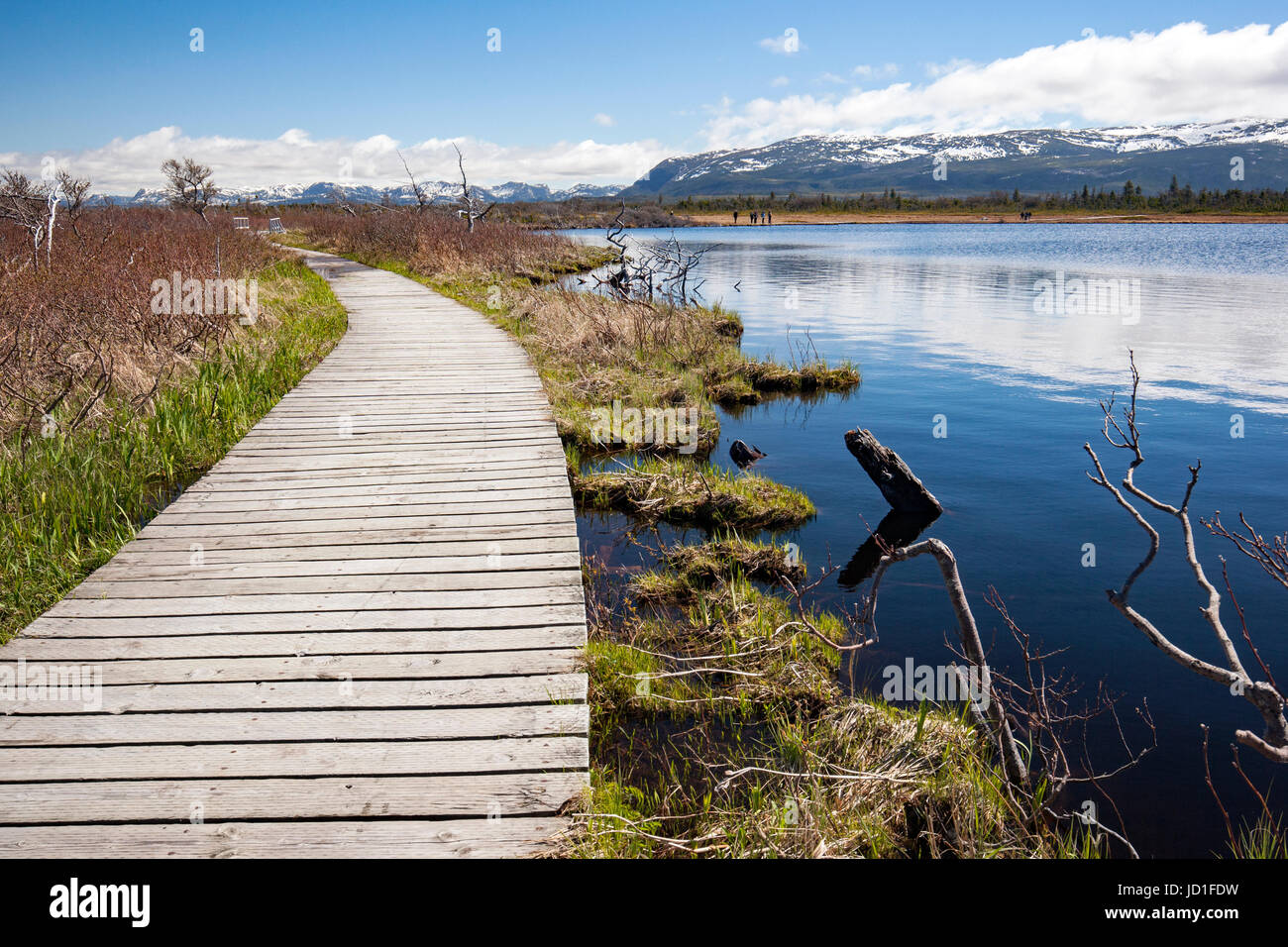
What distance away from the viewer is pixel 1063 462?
10.7 metres

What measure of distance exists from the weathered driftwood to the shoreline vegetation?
1158 mm

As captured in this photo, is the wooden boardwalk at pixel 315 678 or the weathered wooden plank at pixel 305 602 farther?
the weathered wooden plank at pixel 305 602

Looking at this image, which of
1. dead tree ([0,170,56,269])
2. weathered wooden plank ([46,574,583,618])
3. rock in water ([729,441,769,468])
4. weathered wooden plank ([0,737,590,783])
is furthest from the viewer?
dead tree ([0,170,56,269])

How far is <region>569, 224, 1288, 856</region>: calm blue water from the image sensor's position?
17.8 ft

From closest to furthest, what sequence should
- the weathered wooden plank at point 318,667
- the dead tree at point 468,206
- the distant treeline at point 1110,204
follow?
the weathered wooden plank at point 318,667 → the dead tree at point 468,206 → the distant treeline at point 1110,204

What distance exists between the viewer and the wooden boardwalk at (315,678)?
2887 millimetres

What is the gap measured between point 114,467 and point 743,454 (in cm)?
702

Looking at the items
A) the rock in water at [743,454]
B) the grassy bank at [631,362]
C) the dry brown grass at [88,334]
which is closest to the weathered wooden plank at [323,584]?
the dry brown grass at [88,334]

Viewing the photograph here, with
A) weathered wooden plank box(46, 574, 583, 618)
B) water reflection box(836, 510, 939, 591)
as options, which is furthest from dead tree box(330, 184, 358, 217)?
weathered wooden plank box(46, 574, 583, 618)

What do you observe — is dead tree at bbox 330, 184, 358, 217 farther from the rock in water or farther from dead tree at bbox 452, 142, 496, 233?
the rock in water

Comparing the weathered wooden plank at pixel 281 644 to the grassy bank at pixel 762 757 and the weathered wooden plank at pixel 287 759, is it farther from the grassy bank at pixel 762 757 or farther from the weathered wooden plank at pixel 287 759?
the weathered wooden plank at pixel 287 759

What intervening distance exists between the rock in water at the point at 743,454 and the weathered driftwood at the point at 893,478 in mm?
1639
